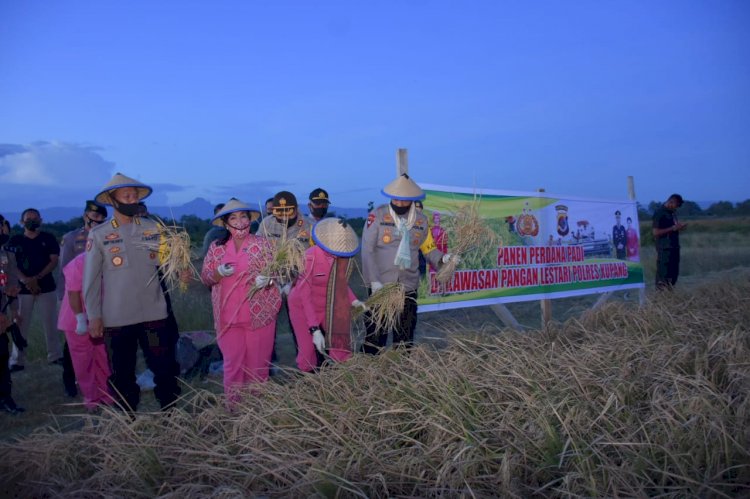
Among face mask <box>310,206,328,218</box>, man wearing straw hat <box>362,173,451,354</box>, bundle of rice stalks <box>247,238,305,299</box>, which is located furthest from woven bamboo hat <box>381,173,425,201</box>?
bundle of rice stalks <box>247,238,305,299</box>

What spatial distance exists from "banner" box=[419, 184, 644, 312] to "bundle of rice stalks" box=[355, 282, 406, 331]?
5.23 ft

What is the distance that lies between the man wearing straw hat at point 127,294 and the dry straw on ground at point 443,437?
1038 mm

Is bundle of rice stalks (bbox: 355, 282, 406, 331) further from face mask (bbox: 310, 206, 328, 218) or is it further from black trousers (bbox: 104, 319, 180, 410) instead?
face mask (bbox: 310, 206, 328, 218)

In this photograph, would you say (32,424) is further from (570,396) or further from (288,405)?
(570,396)

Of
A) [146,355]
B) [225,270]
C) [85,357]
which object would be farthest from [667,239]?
[85,357]

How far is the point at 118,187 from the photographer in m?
5.20

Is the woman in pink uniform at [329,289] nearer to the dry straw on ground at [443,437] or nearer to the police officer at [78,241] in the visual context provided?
the dry straw on ground at [443,437]

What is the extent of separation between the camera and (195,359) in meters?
7.50

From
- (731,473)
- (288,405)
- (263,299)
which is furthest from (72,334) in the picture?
(731,473)

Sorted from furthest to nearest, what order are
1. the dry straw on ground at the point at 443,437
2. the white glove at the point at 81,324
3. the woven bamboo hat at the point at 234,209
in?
the white glove at the point at 81,324, the woven bamboo hat at the point at 234,209, the dry straw on ground at the point at 443,437

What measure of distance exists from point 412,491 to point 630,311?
4576 millimetres

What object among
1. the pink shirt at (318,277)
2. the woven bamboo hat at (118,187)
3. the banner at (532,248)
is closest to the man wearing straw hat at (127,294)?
the woven bamboo hat at (118,187)

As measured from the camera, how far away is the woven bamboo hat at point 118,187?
5.21 metres

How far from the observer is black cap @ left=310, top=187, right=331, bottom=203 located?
7.24 meters
